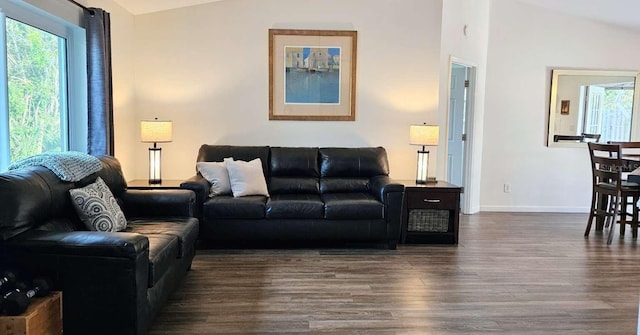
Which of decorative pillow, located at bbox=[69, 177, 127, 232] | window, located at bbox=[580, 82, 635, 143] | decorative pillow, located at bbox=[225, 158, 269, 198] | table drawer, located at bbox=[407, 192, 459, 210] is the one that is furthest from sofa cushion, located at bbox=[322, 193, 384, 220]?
window, located at bbox=[580, 82, 635, 143]

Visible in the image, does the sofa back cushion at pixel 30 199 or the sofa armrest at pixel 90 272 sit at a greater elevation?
the sofa back cushion at pixel 30 199

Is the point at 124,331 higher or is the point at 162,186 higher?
the point at 162,186

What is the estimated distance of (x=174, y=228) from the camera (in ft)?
10.5

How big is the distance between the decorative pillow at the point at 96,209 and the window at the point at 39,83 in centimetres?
61

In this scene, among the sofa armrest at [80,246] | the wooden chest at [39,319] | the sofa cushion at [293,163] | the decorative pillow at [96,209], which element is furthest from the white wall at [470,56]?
the wooden chest at [39,319]

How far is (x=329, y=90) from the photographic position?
205 inches

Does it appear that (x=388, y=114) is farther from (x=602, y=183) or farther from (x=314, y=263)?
(x=602, y=183)

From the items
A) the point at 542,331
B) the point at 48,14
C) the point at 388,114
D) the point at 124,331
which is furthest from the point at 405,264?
the point at 48,14

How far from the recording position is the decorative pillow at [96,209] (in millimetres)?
2885

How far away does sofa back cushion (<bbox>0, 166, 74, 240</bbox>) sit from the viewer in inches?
92.7

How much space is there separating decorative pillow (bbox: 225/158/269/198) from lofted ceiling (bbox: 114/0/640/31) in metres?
1.75

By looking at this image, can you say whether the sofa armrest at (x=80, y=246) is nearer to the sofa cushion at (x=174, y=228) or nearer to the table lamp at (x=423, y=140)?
the sofa cushion at (x=174, y=228)

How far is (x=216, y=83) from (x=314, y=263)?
7.69 feet

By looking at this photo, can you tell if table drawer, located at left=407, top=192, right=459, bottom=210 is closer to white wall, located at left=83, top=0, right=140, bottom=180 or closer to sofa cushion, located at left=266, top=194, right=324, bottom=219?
sofa cushion, located at left=266, top=194, right=324, bottom=219
